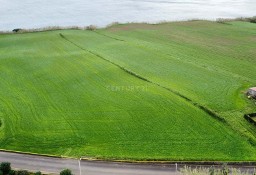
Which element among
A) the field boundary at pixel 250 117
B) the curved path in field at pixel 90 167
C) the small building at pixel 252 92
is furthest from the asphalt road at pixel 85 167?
the small building at pixel 252 92

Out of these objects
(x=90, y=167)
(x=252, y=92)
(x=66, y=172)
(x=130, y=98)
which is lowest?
(x=90, y=167)

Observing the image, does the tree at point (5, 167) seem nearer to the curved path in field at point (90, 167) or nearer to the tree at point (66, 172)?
the curved path in field at point (90, 167)

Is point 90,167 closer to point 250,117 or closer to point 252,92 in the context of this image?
point 250,117

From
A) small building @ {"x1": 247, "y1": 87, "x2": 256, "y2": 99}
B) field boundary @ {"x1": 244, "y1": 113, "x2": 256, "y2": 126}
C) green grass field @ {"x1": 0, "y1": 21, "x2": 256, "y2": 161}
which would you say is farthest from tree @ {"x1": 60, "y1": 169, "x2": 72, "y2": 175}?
small building @ {"x1": 247, "y1": 87, "x2": 256, "y2": 99}

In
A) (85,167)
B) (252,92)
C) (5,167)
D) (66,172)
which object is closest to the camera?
(66,172)

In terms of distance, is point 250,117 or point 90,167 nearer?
point 90,167

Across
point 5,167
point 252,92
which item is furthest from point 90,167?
point 252,92

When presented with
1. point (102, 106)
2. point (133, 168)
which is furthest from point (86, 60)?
point (133, 168)
